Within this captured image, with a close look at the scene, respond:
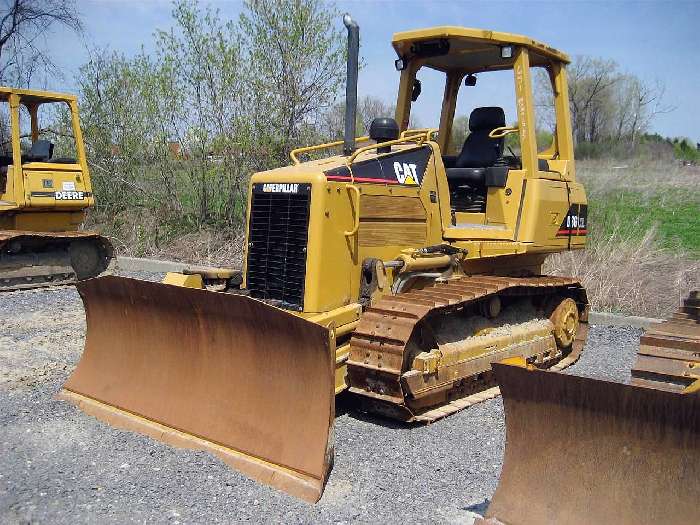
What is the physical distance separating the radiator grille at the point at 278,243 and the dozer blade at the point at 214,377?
0.76m

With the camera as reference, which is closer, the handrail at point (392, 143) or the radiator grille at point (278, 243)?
the radiator grille at point (278, 243)

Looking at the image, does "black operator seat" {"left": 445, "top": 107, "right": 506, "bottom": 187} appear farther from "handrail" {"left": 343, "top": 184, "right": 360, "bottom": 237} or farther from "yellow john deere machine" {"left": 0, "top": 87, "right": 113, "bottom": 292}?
"yellow john deere machine" {"left": 0, "top": 87, "right": 113, "bottom": 292}

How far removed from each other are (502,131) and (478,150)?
300mm

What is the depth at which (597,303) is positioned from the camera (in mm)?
8812

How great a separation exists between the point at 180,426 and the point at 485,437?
1989 mm

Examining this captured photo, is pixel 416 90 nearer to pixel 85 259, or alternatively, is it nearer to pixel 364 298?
pixel 364 298

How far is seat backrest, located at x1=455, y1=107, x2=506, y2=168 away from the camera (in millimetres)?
6523

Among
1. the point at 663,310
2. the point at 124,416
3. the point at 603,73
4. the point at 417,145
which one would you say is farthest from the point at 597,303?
the point at 603,73

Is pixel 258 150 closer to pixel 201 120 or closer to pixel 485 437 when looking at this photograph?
pixel 201 120

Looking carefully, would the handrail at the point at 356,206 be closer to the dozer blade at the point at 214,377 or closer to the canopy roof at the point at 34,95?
the dozer blade at the point at 214,377

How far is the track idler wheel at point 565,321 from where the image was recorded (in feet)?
21.8

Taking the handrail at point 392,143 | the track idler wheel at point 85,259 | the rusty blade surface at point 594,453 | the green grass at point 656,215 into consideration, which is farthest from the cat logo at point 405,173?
the track idler wheel at point 85,259

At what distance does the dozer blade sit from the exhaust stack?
173cm

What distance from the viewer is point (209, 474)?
4082 millimetres
